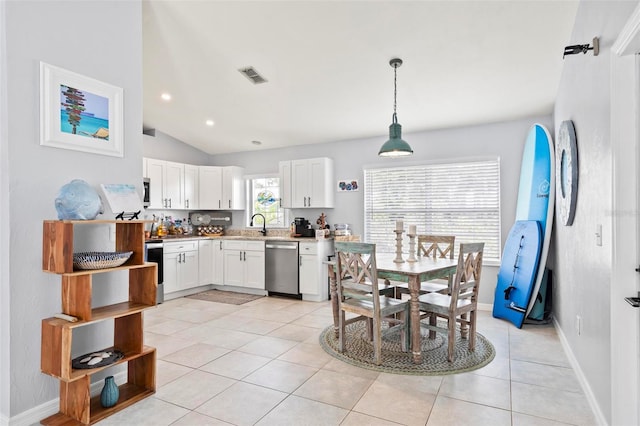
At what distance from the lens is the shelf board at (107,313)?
2.14 meters

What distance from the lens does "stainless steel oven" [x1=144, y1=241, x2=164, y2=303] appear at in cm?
511

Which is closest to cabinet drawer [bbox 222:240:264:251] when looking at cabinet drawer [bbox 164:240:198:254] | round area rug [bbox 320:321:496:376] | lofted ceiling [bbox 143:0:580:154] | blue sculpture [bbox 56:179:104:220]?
cabinet drawer [bbox 164:240:198:254]

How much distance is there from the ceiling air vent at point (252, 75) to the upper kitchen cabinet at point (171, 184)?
7.80 ft

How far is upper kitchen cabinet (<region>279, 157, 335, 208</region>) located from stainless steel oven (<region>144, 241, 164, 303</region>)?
199 cm

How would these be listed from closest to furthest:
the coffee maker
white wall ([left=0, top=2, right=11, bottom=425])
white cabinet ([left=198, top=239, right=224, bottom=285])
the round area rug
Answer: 1. white wall ([left=0, top=2, right=11, bottom=425])
2. the round area rug
3. the coffee maker
4. white cabinet ([left=198, top=239, right=224, bottom=285])

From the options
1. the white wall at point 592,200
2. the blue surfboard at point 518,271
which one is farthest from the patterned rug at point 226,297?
the white wall at point 592,200

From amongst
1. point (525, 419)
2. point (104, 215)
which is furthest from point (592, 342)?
point (104, 215)

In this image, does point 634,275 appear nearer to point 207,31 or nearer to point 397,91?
point 397,91

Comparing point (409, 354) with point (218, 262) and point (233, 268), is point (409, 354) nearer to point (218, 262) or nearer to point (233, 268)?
point (233, 268)

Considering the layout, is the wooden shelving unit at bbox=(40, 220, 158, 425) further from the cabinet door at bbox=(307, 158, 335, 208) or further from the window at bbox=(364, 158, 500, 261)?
the window at bbox=(364, 158, 500, 261)

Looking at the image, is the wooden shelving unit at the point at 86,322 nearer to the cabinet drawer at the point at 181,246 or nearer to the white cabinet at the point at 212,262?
the cabinet drawer at the point at 181,246

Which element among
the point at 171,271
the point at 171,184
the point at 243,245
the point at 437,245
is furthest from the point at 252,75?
the point at 171,271

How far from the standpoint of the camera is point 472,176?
4.86m

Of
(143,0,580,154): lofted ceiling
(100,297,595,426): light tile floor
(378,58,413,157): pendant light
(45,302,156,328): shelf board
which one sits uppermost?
(143,0,580,154): lofted ceiling
